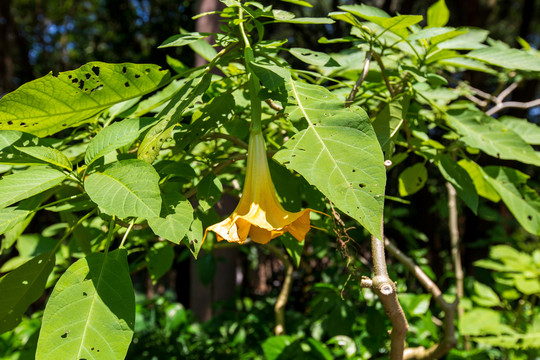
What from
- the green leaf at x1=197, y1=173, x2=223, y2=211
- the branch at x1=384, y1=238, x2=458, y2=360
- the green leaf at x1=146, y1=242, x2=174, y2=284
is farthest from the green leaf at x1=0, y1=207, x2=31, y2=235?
the branch at x1=384, y1=238, x2=458, y2=360

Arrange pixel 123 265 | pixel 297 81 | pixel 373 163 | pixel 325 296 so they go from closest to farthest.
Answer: pixel 373 163, pixel 123 265, pixel 297 81, pixel 325 296

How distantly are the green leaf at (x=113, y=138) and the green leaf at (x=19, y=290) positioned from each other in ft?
0.97

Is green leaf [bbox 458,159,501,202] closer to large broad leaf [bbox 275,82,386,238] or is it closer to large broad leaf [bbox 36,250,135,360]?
large broad leaf [bbox 275,82,386,238]

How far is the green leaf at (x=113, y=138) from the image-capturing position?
0.84 meters

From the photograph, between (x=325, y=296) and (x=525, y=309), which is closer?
(x=325, y=296)

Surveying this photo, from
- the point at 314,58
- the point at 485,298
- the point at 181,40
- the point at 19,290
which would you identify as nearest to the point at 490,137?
the point at 314,58

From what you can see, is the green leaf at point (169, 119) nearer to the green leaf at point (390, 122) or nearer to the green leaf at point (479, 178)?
the green leaf at point (390, 122)

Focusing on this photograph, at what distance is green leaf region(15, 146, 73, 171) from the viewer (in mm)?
820

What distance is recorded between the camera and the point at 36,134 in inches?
36.2

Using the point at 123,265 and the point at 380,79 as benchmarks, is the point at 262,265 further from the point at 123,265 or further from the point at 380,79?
the point at 123,265

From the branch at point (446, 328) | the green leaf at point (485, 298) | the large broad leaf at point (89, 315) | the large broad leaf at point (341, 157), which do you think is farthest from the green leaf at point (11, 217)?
the green leaf at point (485, 298)

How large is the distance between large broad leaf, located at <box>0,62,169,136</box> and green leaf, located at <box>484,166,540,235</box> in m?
0.90

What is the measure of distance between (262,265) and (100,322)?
4695 mm

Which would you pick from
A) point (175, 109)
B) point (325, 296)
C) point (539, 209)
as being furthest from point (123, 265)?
point (325, 296)
